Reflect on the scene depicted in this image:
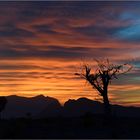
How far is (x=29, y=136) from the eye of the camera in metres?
31.1

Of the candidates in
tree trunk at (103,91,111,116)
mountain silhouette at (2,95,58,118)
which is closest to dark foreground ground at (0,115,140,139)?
tree trunk at (103,91,111,116)

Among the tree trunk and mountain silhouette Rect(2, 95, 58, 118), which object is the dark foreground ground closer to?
the tree trunk

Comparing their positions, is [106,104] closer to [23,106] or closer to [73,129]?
[73,129]

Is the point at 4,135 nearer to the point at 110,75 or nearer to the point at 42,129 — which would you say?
the point at 42,129

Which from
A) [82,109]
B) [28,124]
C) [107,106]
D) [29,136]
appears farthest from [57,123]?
[82,109]

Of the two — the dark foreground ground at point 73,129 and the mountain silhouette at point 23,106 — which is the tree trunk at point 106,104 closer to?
the dark foreground ground at point 73,129

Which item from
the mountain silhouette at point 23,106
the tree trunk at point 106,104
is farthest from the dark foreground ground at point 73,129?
the mountain silhouette at point 23,106

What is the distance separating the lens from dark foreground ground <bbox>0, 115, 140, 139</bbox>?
3166 centimetres

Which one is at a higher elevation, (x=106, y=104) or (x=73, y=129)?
(x=106, y=104)

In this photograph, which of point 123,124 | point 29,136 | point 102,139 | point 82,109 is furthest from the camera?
point 82,109

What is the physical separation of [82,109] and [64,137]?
82.4 meters

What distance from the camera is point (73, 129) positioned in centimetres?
3562

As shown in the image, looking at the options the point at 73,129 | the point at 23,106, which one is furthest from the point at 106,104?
the point at 23,106

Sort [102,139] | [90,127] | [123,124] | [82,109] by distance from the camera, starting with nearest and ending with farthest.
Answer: [102,139] < [90,127] < [123,124] < [82,109]
